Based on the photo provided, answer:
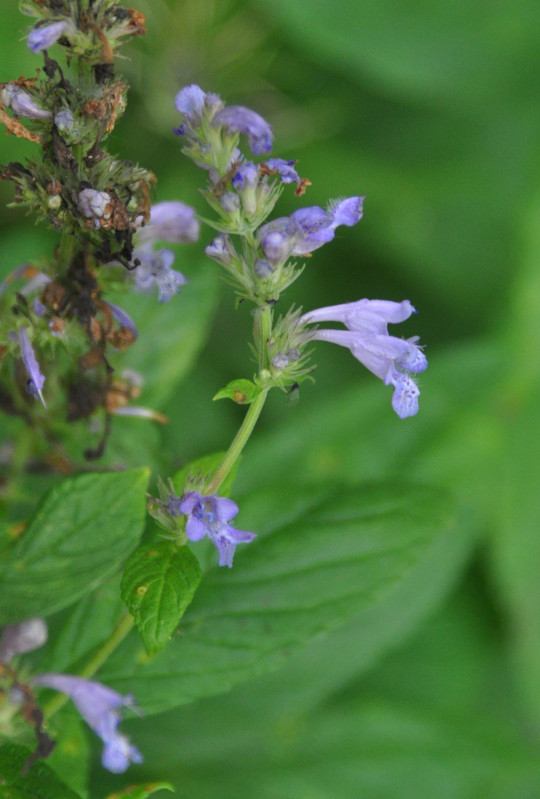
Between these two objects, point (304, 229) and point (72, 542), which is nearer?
point (304, 229)

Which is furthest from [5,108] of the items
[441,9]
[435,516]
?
[441,9]

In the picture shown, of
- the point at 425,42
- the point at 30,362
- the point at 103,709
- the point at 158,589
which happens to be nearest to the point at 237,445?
the point at 158,589

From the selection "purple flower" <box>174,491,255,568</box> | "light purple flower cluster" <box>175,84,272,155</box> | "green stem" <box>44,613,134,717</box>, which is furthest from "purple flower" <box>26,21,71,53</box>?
"green stem" <box>44,613,134,717</box>

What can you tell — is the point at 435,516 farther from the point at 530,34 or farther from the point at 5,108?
the point at 530,34

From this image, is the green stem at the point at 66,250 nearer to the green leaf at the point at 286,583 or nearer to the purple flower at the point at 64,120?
the purple flower at the point at 64,120

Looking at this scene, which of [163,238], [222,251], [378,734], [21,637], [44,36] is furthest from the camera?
[378,734]

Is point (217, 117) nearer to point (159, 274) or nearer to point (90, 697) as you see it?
point (159, 274)

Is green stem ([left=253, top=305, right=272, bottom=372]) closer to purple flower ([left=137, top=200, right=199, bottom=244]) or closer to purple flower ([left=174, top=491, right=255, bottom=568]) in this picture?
purple flower ([left=174, top=491, right=255, bottom=568])
